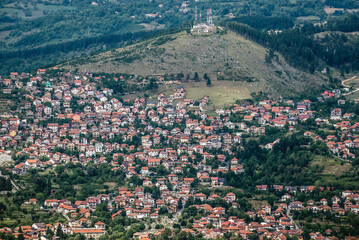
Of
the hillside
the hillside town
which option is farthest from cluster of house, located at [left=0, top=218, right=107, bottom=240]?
the hillside

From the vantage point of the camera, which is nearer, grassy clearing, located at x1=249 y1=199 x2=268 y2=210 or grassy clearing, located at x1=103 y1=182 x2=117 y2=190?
grassy clearing, located at x1=249 y1=199 x2=268 y2=210

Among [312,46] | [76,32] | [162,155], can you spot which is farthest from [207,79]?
[76,32]

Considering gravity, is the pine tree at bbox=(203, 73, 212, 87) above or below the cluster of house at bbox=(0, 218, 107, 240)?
above

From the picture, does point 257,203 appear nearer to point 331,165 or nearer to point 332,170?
point 332,170

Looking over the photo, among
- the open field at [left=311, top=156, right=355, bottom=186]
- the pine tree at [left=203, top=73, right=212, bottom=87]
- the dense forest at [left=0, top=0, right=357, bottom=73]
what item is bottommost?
the dense forest at [left=0, top=0, right=357, bottom=73]

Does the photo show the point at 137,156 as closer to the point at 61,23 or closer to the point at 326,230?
the point at 326,230

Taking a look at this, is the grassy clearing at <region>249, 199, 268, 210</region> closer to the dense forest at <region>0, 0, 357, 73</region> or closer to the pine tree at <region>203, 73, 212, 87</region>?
→ the pine tree at <region>203, 73, 212, 87</region>

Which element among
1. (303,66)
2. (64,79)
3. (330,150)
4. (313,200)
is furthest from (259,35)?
(313,200)

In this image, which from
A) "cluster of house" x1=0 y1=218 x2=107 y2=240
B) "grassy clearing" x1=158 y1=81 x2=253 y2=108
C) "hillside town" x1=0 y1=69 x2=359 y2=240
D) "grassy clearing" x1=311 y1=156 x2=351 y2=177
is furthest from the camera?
"grassy clearing" x1=158 y1=81 x2=253 y2=108
